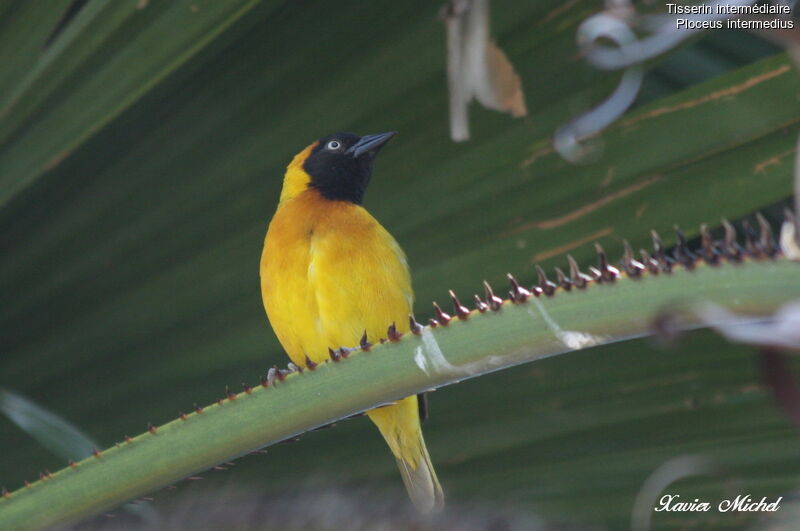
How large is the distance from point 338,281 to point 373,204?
0.71 meters

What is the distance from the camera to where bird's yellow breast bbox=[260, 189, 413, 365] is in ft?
7.87

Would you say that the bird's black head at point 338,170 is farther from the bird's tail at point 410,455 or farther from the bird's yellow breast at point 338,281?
the bird's tail at point 410,455

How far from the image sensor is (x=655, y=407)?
1.47 m

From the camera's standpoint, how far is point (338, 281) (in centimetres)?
246

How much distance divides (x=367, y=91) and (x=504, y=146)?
241mm

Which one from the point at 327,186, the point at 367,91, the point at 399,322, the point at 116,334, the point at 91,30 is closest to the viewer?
the point at 91,30

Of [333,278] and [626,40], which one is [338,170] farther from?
[626,40]

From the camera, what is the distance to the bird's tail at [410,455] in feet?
4.88

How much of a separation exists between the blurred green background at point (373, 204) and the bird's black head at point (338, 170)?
98 cm

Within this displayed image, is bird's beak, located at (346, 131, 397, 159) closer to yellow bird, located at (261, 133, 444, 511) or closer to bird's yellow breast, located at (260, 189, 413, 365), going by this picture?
yellow bird, located at (261, 133, 444, 511)

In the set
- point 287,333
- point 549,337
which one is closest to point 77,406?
point 287,333

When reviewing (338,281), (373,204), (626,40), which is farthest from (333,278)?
(626,40)

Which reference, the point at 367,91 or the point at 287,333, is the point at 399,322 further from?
the point at 367,91

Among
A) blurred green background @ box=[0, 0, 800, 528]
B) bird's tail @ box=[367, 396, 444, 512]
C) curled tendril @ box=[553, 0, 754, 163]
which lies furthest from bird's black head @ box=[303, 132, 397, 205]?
curled tendril @ box=[553, 0, 754, 163]
